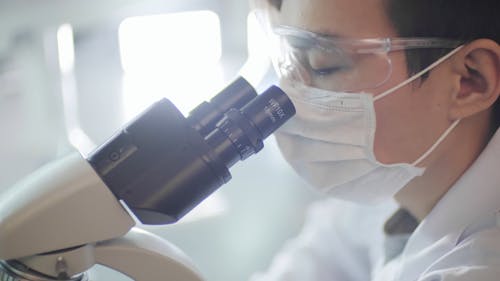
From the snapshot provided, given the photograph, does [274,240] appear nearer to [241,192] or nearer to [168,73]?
[241,192]

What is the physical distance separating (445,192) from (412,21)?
279mm

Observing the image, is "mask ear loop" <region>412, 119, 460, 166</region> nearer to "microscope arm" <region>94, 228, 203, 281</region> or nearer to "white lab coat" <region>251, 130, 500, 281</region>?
"white lab coat" <region>251, 130, 500, 281</region>

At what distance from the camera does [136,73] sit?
5.07 feet

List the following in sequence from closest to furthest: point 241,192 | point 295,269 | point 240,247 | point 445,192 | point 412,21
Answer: point 412,21 < point 445,192 < point 295,269 < point 240,247 < point 241,192

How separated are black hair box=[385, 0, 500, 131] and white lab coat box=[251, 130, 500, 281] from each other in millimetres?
150

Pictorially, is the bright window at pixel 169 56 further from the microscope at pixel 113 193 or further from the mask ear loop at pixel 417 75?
the microscope at pixel 113 193

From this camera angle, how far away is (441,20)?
2.70 feet

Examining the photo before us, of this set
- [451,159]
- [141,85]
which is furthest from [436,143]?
[141,85]

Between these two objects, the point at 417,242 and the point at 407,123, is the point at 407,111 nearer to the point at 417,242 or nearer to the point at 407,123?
the point at 407,123

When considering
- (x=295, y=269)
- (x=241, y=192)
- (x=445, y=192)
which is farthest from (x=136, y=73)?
(x=445, y=192)

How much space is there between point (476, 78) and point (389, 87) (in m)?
0.12

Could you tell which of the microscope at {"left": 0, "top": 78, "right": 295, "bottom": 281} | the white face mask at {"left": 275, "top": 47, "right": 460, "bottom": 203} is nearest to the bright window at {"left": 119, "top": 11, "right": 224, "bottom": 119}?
the white face mask at {"left": 275, "top": 47, "right": 460, "bottom": 203}

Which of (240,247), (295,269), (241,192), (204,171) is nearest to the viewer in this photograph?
Result: (204,171)

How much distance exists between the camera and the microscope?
63cm
